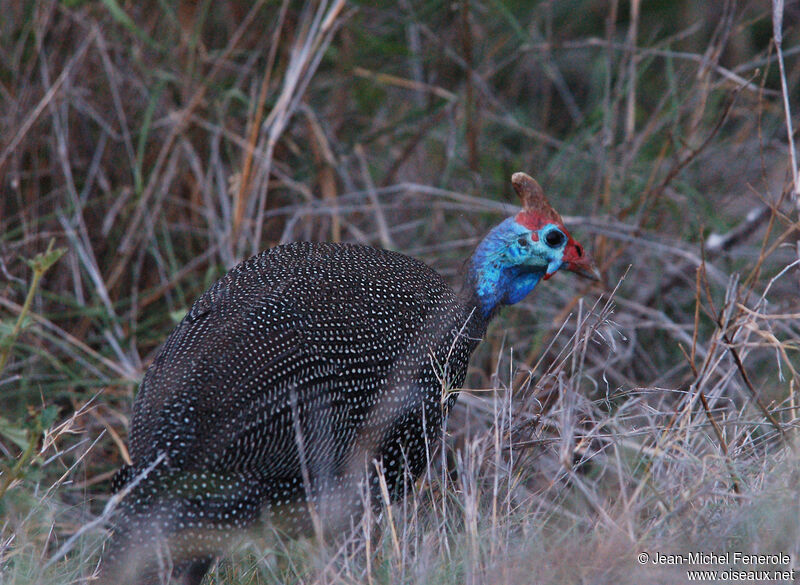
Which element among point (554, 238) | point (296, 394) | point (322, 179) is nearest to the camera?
point (296, 394)

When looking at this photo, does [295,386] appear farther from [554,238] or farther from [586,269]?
[586,269]

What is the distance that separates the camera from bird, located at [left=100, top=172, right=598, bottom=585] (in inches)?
79.0

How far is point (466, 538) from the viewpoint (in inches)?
75.9

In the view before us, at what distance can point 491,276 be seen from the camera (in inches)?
109

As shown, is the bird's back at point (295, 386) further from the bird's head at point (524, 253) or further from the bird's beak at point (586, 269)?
the bird's beak at point (586, 269)

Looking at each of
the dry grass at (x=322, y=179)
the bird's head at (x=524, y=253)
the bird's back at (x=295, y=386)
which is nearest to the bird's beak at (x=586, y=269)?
the bird's head at (x=524, y=253)

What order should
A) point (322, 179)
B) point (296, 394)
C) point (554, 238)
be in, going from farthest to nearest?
point (322, 179) → point (554, 238) → point (296, 394)

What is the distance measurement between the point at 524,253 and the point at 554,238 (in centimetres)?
9

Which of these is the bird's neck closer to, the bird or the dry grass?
the bird

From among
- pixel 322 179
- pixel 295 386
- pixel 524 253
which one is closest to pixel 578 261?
pixel 524 253

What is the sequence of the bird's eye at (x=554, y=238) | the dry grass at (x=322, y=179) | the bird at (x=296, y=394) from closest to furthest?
1. the bird at (x=296, y=394)
2. the bird's eye at (x=554, y=238)
3. the dry grass at (x=322, y=179)

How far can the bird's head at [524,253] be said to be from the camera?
107 inches

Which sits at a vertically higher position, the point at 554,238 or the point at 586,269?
the point at 554,238

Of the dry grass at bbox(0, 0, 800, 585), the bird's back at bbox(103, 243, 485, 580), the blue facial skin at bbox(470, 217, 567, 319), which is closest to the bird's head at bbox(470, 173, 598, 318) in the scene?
the blue facial skin at bbox(470, 217, 567, 319)
